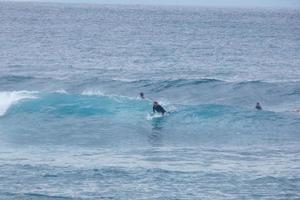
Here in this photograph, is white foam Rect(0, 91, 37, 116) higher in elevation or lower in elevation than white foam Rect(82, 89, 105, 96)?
lower

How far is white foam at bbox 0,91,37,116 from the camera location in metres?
37.0

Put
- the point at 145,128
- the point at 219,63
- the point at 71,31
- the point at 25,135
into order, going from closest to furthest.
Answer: the point at 25,135 → the point at 145,128 → the point at 219,63 → the point at 71,31

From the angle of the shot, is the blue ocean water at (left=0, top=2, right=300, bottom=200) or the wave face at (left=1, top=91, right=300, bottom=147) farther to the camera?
the wave face at (left=1, top=91, right=300, bottom=147)

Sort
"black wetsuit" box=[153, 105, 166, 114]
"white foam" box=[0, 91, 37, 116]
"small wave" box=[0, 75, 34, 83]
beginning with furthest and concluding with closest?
1. "small wave" box=[0, 75, 34, 83]
2. "white foam" box=[0, 91, 37, 116]
3. "black wetsuit" box=[153, 105, 166, 114]

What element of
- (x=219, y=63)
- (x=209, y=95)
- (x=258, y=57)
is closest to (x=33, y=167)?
(x=209, y=95)

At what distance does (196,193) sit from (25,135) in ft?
38.4

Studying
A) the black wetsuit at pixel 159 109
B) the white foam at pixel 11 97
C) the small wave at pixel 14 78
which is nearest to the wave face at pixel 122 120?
the white foam at pixel 11 97

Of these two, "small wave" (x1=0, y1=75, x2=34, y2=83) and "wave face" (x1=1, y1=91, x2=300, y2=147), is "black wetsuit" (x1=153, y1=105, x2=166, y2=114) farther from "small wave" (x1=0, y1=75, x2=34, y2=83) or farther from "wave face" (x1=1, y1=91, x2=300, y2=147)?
"small wave" (x1=0, y1=75, x2=34, y2=83)

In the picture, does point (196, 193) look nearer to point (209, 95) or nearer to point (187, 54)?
point (209, 95)

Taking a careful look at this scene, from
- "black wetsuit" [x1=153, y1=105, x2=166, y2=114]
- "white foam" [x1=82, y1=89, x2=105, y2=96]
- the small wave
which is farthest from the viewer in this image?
the small wave

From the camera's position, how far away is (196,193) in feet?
65.6

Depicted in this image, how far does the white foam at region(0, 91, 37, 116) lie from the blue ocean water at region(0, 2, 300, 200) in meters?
0.11

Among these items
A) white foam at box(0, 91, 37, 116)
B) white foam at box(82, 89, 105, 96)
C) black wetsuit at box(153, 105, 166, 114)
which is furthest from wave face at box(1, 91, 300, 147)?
white foam at box(82, 89, 105, 96)

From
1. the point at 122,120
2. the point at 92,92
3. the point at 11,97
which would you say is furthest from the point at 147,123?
the point at 92,92
